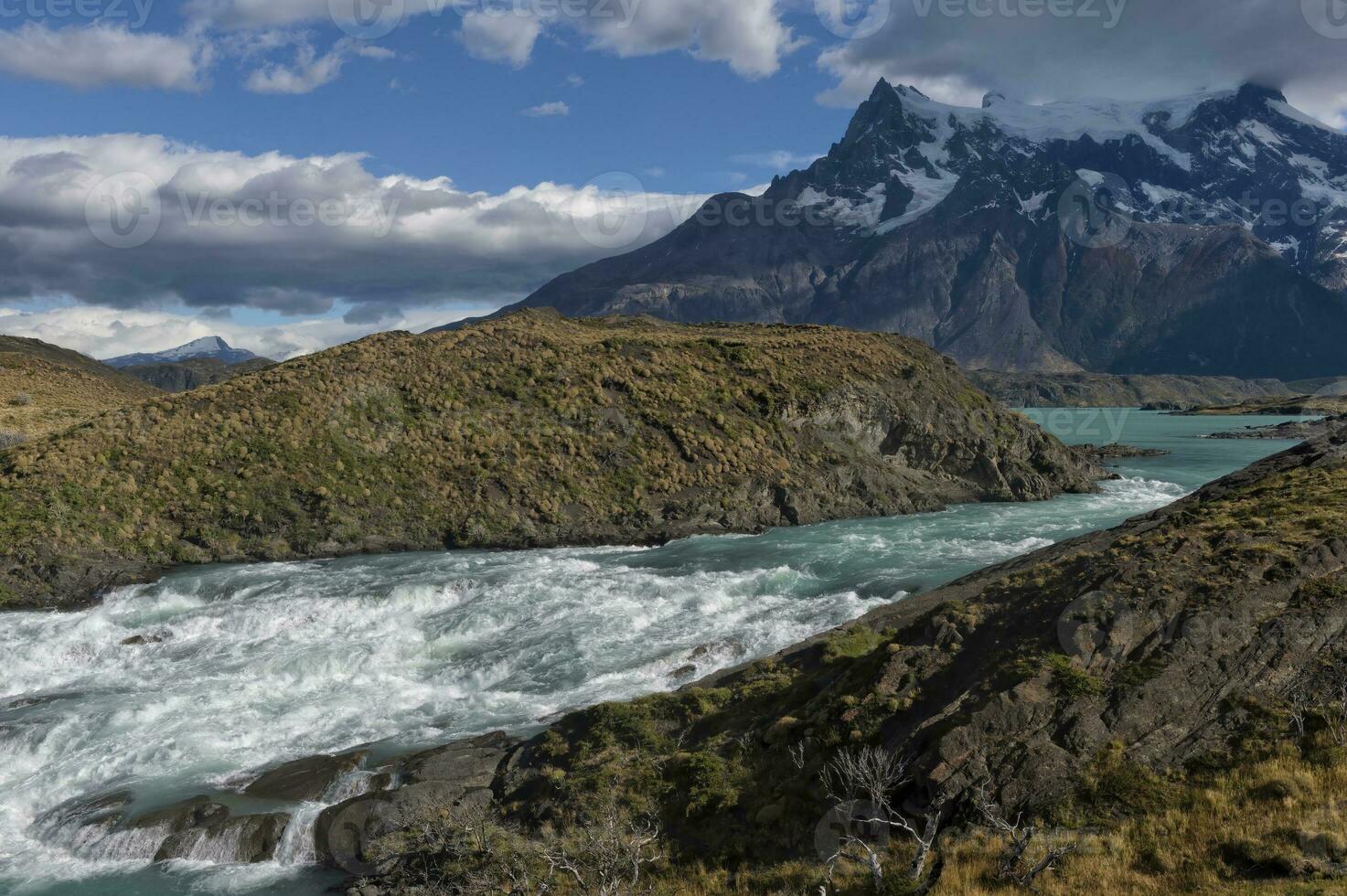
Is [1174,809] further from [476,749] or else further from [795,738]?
[476,749]

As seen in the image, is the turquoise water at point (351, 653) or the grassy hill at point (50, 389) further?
the grassy hill at point (50, 389)

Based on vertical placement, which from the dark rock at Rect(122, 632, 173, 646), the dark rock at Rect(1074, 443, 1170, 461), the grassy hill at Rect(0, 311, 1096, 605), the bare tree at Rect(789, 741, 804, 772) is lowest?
the dark rock at Rect(1074, 443, 1170, 461)

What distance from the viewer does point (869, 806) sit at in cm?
1784

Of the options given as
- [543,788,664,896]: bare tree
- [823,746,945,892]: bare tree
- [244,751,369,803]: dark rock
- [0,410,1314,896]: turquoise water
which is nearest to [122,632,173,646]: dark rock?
[0,410,1314,896]: turquoise water

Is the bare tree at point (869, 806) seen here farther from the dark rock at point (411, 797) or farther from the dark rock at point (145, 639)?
the dark rock at point (145, 639)

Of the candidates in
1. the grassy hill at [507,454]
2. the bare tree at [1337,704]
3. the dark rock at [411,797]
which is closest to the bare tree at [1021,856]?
the bare tree at [1337,704]

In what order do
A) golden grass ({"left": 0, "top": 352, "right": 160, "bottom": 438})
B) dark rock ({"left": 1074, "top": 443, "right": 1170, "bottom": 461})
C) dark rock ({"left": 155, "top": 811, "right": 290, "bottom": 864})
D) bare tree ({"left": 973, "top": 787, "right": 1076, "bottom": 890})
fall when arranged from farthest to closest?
dark rock ({"left": 1074, "top": 443, "right": 1170, "bottom": 461})
golden grass ({"left": 0, "top": 352, "right": 160, "bottom": 438})
dark rock ({"left": 155, "top": 811, "right": 290, "bottom": 864})
bare tree ({"left": 973, "top": 787, "right": 1076, "bottom": 890})

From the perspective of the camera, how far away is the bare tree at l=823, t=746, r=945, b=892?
16500mm

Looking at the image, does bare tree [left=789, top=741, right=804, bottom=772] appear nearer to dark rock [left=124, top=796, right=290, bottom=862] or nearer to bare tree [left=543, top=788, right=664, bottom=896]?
bare tree [left=543, top=788, right=664, bottom=896]

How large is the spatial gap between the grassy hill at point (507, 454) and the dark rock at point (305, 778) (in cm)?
2711

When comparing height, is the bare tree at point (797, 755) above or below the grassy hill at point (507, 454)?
below

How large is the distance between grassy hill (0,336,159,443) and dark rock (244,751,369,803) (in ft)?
191

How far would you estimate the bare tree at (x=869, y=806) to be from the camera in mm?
16500

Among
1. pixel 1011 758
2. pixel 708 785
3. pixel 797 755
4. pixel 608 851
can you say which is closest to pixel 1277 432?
pixel 1011 758
